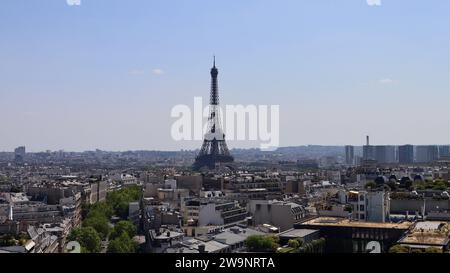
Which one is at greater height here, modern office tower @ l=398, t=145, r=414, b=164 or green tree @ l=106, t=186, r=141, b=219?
modern office tower @ l=398, t=145, r=414, b=164

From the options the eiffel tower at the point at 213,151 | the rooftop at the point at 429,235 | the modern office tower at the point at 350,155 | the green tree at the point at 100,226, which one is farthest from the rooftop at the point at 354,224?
the modern office tower at the point at 350,155

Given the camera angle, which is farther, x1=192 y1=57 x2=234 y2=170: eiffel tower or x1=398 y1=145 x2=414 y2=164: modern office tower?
x1=398 y1=145 x2=414 y2=164: modern office tower

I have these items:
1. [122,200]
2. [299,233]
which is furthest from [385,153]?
A: [299,233]

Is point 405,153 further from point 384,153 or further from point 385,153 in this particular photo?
point 384,153

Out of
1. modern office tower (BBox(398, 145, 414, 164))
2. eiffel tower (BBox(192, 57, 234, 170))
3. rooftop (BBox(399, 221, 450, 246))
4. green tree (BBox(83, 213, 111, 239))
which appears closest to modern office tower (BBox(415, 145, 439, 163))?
modern office tower (BBox(398, 145, 414, 164))

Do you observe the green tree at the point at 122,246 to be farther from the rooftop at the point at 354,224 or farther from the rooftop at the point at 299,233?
the rooftop at the point at 354,224

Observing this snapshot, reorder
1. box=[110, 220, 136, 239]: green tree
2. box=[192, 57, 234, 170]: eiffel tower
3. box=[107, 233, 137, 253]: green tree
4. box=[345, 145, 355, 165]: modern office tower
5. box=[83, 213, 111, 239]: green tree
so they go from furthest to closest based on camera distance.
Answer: box=[345, 145, 355, 165]: modern office tower
box=[192, 57, 234, 170]: eiffel tower
box=[83, 213, 111, 239]: green tree
box=[110, 220, 136, 239]: green tree
box=[107, 233, 137, 253]: green tree

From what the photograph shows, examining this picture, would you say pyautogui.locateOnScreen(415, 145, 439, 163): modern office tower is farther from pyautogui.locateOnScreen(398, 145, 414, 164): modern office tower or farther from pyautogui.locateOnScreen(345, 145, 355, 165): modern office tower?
pyautogui.locateOnScreen(345, 145, 355, 165): modern office tower
